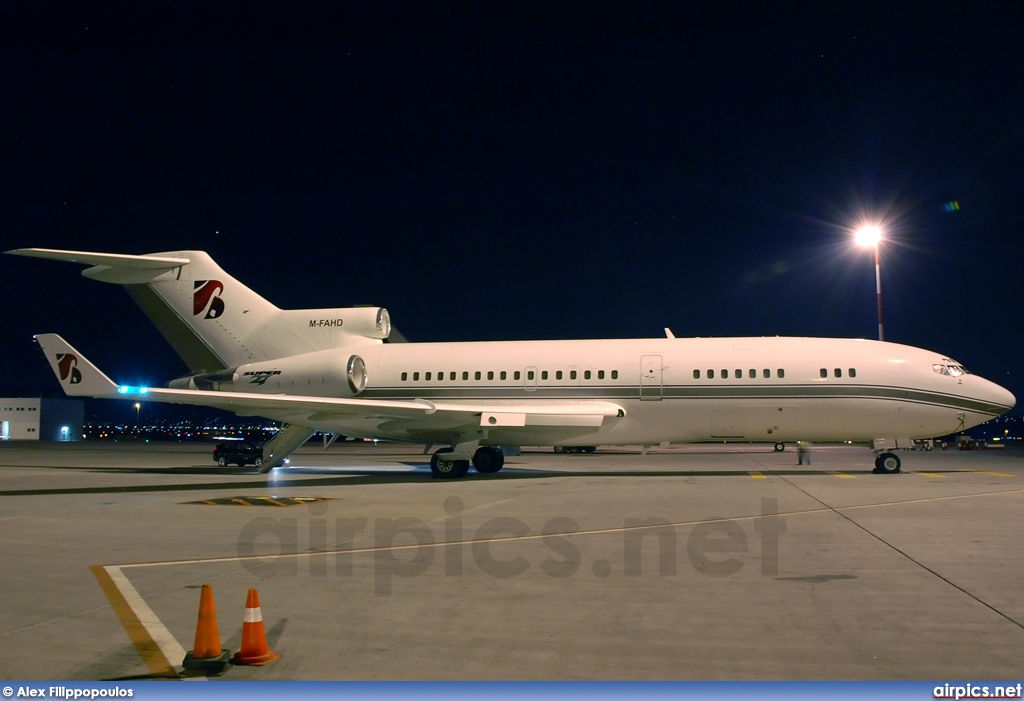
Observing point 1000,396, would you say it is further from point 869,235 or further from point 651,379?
point 869,235

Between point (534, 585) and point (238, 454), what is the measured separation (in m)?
24.5

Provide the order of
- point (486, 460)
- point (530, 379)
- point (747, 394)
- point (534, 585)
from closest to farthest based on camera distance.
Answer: point (534, 585) < point (747, 394) < point (530, 379) < point (486, 460)

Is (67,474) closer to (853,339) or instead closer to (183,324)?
(183,324)

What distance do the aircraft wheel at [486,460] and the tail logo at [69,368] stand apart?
1080 cm

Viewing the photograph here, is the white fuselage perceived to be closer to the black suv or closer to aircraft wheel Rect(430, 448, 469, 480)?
aircraft wheel Rect(430, 448, 469, 480)

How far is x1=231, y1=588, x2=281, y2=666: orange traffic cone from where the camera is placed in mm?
5531

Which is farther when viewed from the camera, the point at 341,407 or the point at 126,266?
the point at 126,266

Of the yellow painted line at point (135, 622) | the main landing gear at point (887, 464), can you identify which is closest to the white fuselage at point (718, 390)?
the main landing gear at point (887, 464)

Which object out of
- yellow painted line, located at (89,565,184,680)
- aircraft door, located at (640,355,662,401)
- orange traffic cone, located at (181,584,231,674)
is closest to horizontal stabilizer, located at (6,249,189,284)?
aircraft door, located at (640,355,662,401)

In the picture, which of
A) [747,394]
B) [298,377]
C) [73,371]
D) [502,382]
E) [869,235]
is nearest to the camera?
[73,371]

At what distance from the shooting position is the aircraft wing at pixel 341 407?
20359 millimetres

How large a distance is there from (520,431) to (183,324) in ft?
37.6

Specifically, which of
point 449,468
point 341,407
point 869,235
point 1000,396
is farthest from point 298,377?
point 869,235

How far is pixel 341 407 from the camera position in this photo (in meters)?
22.0
